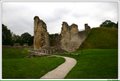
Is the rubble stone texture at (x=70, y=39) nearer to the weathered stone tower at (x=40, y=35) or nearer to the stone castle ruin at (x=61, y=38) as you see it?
the stone castle ruin at (x=61, y=38)

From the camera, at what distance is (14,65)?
14789 millimetres

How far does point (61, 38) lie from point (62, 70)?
91 centimetres

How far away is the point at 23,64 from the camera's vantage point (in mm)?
14820

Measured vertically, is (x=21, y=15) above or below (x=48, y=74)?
above

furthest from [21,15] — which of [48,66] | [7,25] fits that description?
[48,66]

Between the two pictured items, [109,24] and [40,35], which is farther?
[40,35]

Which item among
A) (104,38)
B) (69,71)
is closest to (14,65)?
(69,71)

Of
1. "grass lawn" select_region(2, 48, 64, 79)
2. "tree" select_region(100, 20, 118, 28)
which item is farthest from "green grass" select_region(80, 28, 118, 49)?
"grass lawn" select_region(2, 48, 64, 79)

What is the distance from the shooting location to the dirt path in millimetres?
14609

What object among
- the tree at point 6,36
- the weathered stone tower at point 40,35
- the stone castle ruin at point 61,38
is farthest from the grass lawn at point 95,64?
the tree at point 6,36

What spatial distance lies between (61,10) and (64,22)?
34 centimetres

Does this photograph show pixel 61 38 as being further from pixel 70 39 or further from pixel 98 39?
pixel 98 39

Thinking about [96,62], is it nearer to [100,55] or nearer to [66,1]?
[100,55]

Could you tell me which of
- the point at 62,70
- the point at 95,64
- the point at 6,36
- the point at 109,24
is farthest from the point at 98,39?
the point at 6,36
